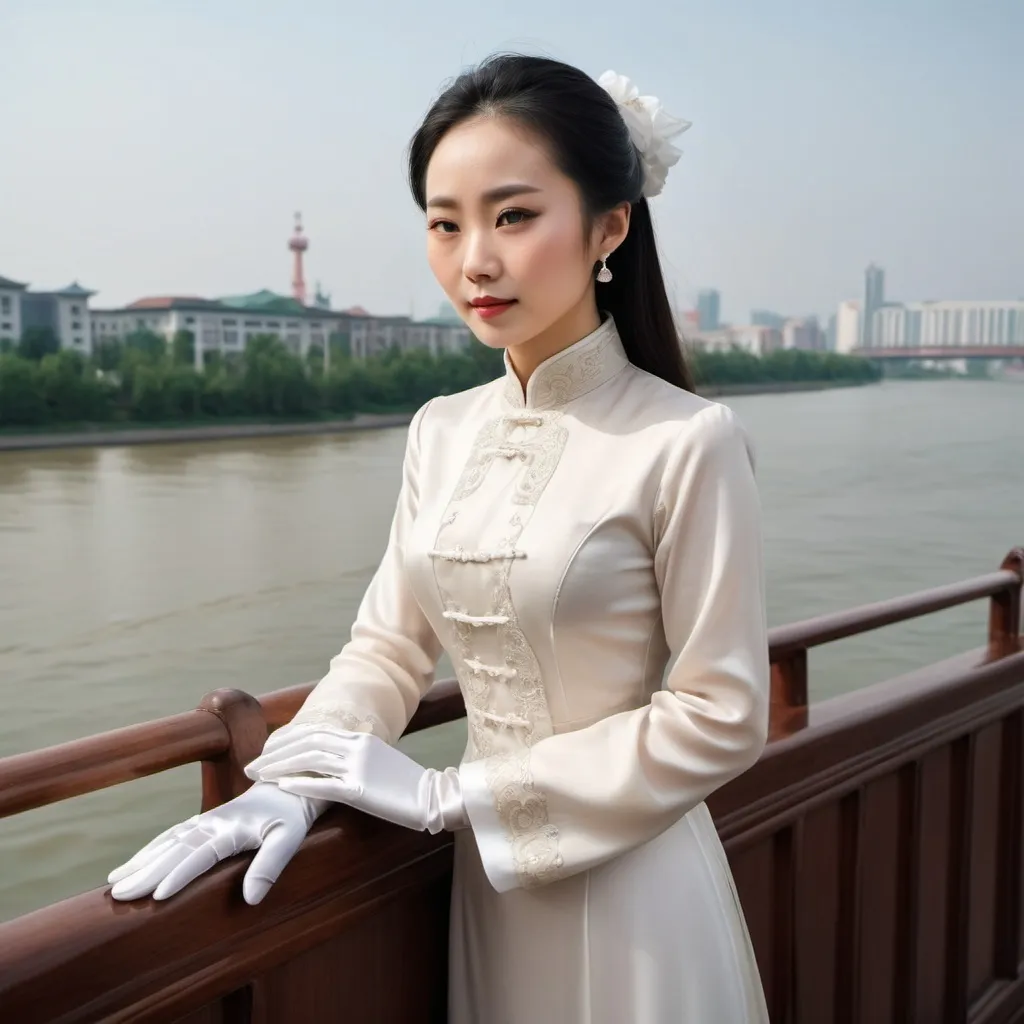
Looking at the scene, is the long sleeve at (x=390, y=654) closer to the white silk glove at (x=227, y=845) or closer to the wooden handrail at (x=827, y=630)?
the white silk glove at (x=227, y=845)

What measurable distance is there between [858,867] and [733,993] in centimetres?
61

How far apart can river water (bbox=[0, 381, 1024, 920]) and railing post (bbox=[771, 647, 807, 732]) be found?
10.7 metres

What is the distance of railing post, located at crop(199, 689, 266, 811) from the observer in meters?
0.93

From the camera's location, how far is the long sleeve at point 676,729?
2.80 feet

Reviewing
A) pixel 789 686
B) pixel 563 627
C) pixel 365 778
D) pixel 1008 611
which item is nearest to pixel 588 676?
pixel 563 627

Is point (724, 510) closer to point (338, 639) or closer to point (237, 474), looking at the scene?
point (338, 639)

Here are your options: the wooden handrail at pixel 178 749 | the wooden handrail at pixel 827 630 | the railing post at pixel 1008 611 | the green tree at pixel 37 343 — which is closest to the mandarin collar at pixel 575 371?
the wooden handrail at pixel 178 749

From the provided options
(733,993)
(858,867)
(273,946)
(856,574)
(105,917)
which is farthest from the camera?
(856,574)

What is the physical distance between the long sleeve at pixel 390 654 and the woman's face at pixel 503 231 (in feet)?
0.56

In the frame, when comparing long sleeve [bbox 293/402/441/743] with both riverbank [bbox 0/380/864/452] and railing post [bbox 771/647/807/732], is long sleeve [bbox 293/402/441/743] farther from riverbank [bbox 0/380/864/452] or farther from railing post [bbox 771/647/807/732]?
riverbank [bbox 0/380/864/452]

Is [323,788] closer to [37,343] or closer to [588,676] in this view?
[588,676]

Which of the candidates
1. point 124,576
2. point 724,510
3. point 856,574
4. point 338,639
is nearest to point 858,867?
point 724,510

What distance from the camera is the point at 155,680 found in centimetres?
1661

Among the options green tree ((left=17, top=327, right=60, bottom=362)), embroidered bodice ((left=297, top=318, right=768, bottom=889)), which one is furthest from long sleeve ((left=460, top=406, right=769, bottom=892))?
green tree ((left=17, top=327, right=60, bottom=362))
